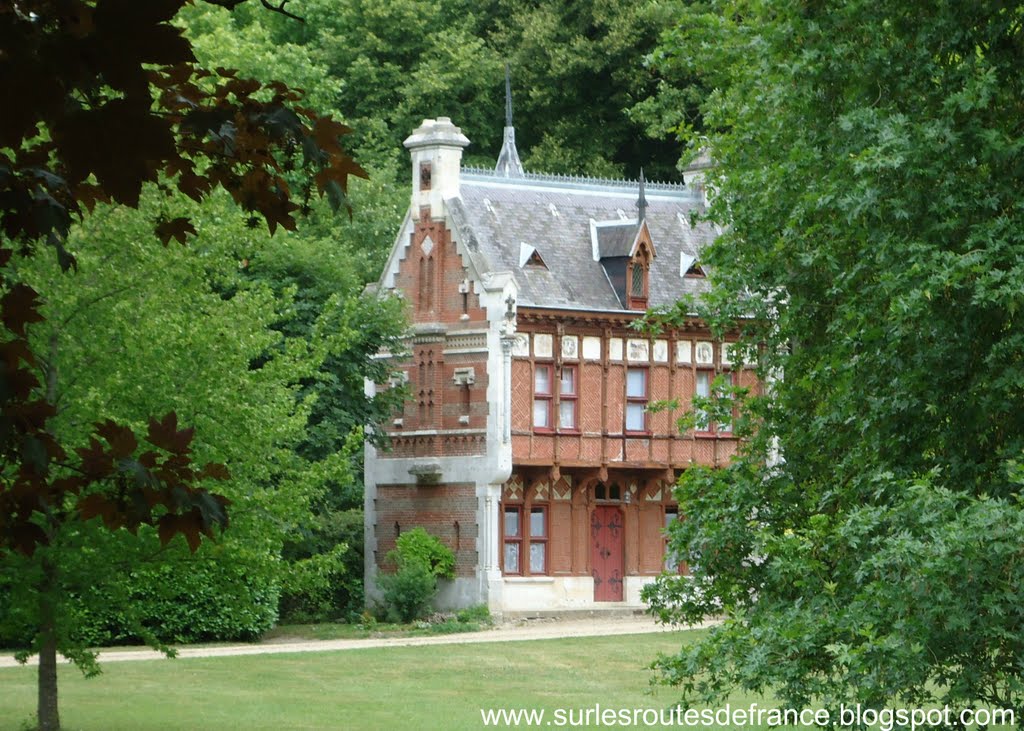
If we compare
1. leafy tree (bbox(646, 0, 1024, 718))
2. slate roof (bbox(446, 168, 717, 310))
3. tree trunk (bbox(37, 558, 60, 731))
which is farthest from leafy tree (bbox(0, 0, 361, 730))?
slate roof (bbox(446, 168, 717, 310))

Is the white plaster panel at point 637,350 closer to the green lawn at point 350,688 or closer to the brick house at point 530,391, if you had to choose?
the brick house at point 530,391

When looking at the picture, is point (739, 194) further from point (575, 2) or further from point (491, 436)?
point (575, 2)

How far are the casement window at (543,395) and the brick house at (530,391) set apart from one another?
2cm

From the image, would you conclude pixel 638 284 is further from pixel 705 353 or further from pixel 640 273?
pixel 705 353

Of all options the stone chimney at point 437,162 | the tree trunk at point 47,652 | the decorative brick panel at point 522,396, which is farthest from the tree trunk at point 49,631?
the stone chimney at point 437,162

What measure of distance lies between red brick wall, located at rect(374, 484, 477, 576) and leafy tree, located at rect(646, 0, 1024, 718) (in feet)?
63.7

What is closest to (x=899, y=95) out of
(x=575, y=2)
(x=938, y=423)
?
(x=938, y=423)

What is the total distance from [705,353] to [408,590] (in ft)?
30.2

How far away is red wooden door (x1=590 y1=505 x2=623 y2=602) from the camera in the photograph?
38.8 metres

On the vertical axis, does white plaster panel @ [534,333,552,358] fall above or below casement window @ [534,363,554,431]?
above

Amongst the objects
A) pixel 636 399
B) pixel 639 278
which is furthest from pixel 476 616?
pixel 639 278

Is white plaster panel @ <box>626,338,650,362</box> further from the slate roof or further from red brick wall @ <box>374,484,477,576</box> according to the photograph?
red brick wall @ <box>374,484,477,576</box>

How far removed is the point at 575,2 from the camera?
52.1m

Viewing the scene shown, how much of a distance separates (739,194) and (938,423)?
5017 mm
